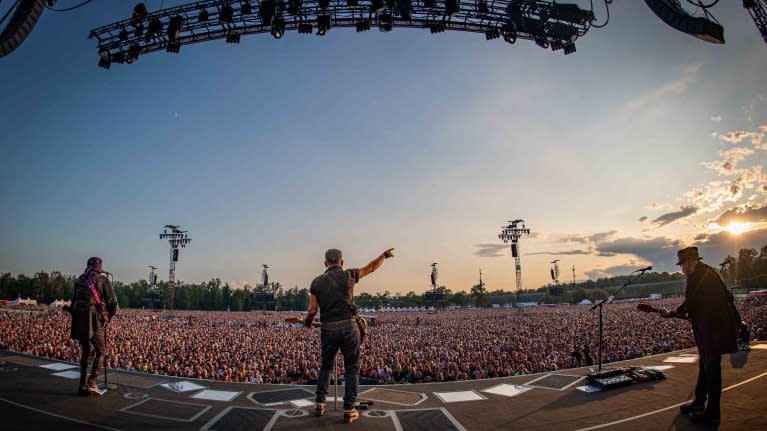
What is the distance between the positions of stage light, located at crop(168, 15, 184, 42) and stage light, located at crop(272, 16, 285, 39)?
3389 millimetres

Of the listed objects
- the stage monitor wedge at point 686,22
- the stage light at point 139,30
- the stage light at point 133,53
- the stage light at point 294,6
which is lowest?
the stage monitor wedge at point 686,22

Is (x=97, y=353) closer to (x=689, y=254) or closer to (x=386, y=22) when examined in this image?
(x=689, y=254)

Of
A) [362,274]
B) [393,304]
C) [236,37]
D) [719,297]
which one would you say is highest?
[236,37]

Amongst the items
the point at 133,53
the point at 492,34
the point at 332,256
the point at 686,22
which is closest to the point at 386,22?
the point at 492,34

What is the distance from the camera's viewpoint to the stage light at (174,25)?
1268 cm

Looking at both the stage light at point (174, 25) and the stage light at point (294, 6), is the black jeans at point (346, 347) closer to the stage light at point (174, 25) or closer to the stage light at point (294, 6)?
the stage light at point (294, 6)

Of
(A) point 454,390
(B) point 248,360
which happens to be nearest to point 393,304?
(B) point 248,360

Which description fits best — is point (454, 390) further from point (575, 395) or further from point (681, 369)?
point (681, 369)

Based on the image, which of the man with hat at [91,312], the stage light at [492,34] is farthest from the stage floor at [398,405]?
the stage light at [492,34]

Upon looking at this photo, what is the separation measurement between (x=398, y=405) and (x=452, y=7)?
41.2 ft

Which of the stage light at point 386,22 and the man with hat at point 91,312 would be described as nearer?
the man with hat at point 91,312

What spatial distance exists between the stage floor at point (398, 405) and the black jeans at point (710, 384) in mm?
193

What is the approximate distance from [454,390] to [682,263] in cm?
372

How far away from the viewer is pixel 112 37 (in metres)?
13.3
